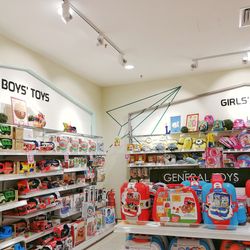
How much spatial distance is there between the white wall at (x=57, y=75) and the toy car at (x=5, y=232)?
2187 millimetres

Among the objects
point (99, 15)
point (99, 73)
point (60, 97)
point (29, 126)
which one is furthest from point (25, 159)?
point (99, 73)

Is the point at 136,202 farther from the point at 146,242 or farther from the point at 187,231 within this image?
the point at 187,231

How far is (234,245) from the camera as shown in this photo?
61.6 inches

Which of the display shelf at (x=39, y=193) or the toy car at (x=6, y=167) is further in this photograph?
the display shelf at (x=39, y=193)

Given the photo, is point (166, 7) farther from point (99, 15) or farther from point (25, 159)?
point (25, 159)

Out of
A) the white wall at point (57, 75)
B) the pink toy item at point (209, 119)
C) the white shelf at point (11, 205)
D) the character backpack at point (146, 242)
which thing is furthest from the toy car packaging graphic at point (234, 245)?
the pink toy item at point (209, 119)

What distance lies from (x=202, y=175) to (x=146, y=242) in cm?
68

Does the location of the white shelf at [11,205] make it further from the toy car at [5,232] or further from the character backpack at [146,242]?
the character backpack at [146,242]

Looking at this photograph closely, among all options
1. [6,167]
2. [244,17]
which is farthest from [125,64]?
[6,167]

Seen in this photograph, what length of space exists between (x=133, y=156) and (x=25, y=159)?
2.79 meters

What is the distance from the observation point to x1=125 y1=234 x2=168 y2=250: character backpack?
1729 mm

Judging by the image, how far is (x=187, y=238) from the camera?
1.71 metres

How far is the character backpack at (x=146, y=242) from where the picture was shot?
173 cm

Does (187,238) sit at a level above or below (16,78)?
below
